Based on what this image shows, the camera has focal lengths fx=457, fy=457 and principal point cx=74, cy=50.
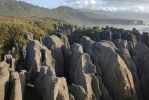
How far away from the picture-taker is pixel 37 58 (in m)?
56.1

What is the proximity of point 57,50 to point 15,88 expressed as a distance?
16.0 m

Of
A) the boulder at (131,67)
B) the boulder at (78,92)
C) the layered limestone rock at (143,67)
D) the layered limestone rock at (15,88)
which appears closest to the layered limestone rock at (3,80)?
the layered limestone rock at (15,88)

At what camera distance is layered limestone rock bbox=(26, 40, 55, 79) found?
5503 centimetres

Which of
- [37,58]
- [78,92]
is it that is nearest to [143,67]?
[78,92]

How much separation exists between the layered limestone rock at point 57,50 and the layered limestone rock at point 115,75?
14.9 ft

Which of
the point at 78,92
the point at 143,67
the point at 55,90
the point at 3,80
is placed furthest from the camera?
the point at 143,67

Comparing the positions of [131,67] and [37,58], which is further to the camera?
[131,67]

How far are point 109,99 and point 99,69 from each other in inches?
180

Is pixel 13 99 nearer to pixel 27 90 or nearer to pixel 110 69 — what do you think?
pixel 27 90

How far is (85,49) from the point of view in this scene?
64.6 meters

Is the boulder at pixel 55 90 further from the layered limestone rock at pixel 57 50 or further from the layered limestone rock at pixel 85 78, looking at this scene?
the layered limestone rock at pixel 57 50

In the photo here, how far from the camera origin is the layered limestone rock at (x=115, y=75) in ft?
181

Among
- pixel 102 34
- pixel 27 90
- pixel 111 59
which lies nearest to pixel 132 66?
pixel 111 59

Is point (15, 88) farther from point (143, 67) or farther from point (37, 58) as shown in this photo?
point (143, 67)
